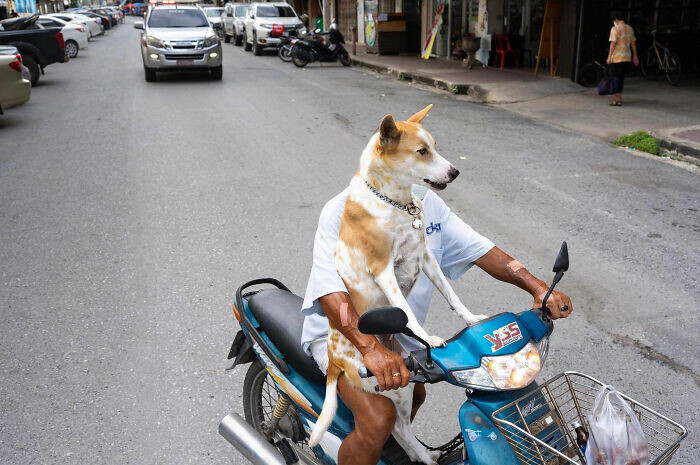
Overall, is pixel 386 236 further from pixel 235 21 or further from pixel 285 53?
pixel 235 21

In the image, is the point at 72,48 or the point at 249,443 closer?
the point at 249,443

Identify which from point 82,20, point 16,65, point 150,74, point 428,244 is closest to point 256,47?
point 150,74

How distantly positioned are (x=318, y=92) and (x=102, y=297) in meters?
11.0

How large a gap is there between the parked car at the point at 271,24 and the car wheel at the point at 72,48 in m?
7.17

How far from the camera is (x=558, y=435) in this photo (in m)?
2.08

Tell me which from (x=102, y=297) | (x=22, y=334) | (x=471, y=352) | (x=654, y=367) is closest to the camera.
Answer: (x=471, y=352)

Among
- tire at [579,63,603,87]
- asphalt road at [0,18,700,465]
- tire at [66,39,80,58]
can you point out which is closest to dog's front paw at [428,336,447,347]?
asphalt road at [0,18,700,465]

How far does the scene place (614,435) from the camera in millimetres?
1782

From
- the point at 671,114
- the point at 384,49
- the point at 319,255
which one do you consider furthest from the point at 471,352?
the point at 384,49

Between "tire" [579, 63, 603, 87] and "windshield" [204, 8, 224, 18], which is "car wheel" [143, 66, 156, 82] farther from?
"windshield" [204, 8, 224, 18]

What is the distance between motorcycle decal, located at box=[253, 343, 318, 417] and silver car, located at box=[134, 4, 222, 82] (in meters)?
14.8

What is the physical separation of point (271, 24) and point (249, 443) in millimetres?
23637

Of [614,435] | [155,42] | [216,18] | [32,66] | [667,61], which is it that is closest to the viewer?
[614,435]

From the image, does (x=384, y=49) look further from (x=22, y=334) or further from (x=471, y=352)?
(x=471, y=352)
